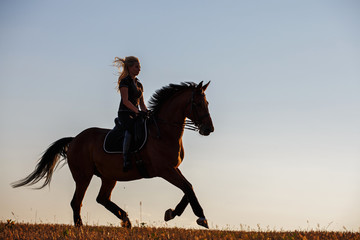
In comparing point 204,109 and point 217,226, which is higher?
point 204,109

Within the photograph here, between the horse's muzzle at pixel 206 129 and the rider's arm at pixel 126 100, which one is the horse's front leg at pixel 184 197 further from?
the rider's arm at pixel 126 100

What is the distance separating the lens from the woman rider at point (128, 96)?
11141 millimetres

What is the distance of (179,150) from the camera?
1074 centimetres

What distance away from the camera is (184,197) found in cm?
1042

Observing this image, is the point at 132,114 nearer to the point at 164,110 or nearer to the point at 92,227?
the point at 164,110

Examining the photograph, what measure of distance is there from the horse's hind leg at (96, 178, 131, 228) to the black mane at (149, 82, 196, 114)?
92.6 inches

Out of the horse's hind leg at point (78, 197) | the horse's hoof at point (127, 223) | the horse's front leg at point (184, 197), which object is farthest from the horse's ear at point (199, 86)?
the horse's hind leg at point (78, 197)

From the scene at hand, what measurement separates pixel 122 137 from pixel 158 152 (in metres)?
1.17

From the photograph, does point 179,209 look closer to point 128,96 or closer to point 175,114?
point 175,114

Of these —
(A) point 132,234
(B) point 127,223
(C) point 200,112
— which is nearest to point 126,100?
(C) point 200,112

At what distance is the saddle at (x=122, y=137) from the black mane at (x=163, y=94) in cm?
39

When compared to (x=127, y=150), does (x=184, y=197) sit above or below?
below

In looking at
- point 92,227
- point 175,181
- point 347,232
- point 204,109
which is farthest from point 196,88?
point 347,232

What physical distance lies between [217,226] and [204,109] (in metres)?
3.00
